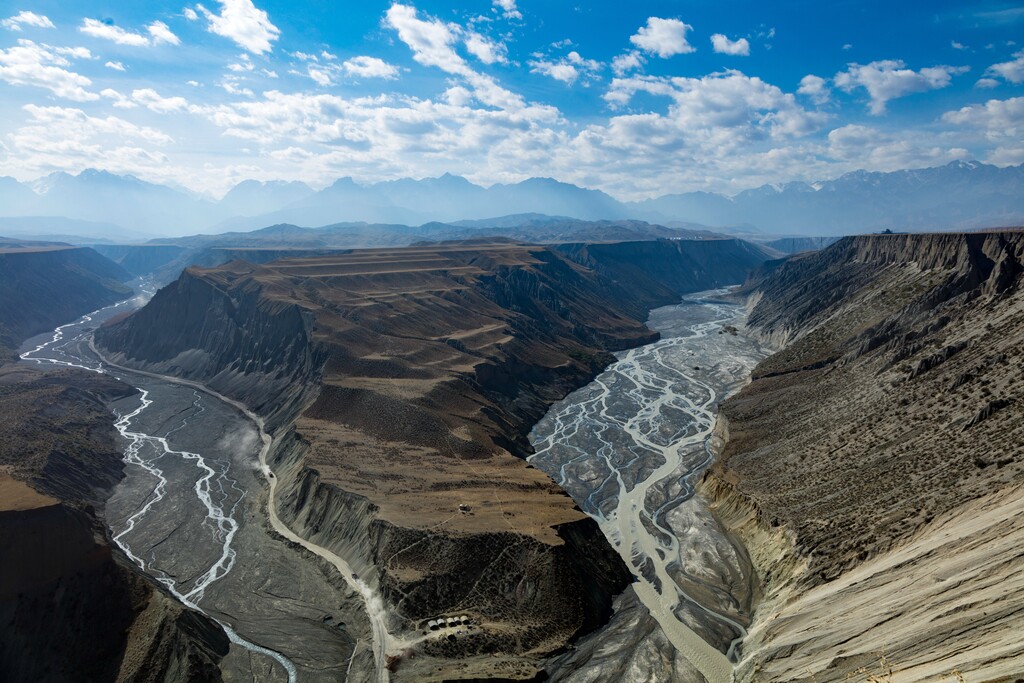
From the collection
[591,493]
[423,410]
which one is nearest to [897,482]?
[591,493]

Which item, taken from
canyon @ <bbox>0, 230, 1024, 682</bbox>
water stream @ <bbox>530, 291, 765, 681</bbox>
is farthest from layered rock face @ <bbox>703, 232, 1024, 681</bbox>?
water stream @ <bbox>530, 291, 765, 681</bbox>

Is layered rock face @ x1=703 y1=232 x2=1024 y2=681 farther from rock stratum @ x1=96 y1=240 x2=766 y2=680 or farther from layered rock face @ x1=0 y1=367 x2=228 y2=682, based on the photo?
layered rock face @ x1=0 y1=367 x2=228 y2=682

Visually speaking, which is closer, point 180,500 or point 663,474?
point 180,500

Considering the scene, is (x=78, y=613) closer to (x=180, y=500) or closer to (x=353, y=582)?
(x=353, y=582)

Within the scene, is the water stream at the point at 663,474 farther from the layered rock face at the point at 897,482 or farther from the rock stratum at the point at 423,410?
the rock stratum at the point at 423,410

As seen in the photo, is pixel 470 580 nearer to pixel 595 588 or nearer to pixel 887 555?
pixel 595 588

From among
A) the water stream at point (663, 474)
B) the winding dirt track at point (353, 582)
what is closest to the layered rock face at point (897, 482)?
the water stream at point (663, 474)

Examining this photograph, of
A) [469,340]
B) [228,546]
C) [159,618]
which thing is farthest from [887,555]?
[469,340]
